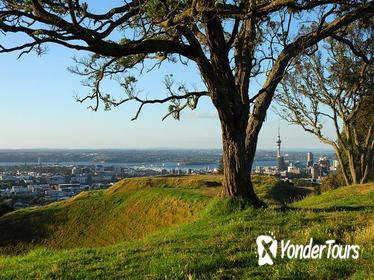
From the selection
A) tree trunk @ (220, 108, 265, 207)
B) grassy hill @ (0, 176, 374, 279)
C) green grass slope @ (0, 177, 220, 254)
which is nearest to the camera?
grassy hill @ (0, 176, 374, 279)

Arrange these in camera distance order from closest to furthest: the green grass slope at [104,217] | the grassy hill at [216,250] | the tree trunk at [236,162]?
the grassy hill at [216,250] → the tree trunk at [236,162] → the green grass slope at [104,217]

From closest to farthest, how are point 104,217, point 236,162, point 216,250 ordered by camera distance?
point 216,250, point 236,162, point 104,217

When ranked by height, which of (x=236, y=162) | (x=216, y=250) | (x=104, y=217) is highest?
(x=236, y=162)

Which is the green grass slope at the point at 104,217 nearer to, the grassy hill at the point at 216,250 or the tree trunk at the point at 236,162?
the grassy hill at the point at 216,250

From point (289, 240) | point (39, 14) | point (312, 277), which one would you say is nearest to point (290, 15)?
point (39, 14)

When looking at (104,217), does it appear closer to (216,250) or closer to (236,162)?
(236,162)

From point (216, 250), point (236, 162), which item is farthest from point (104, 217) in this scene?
point (216, 250)

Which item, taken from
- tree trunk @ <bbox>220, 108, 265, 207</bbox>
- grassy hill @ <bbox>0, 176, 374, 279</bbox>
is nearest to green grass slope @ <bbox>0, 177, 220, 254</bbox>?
grassy hill @ <bbox>0, 176, 374, 279</bbox>

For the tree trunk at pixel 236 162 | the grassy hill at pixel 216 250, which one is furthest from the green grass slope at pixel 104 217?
the tree trunk at pixel 236 162

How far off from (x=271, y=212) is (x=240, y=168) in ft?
6.12

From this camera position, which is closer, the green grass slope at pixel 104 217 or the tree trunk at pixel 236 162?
the tree trunk at pixel 236 162

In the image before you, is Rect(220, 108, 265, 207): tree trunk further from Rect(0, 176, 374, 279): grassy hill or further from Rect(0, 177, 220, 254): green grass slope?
Rect(0, 177, 220, 254): green grass slope

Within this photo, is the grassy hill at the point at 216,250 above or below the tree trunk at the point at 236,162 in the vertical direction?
below

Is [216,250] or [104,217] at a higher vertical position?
[216,250]
